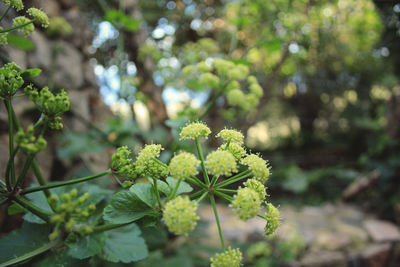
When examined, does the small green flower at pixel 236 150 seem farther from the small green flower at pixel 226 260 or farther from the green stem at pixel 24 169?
the green stem at pixel 24 169

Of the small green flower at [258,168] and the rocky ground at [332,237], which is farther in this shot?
the rocky ground at [332,237]

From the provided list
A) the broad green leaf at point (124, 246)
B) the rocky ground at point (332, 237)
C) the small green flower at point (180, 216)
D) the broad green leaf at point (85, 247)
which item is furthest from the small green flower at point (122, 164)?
the rocky ground at point (332, 237)

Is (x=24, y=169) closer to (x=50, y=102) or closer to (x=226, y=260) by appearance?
(x=50, y=102)

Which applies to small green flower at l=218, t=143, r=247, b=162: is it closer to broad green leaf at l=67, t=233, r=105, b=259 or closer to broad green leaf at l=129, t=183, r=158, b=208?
broad green leaf at l=129, t=183, r=158, b=208

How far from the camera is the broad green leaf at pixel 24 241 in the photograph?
2.70ft

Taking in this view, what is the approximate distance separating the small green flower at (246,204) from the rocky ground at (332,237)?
2.29 m

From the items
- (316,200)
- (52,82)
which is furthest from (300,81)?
(52,82)

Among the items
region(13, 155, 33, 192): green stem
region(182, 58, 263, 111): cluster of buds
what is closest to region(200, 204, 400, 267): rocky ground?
region(182, 58, 263, 111): cluster of buds

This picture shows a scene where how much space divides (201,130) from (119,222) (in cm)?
36

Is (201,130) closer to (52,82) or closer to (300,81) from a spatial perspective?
(52,82)

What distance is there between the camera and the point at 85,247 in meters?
0.79

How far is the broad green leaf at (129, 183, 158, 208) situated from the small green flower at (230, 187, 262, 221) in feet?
0.76

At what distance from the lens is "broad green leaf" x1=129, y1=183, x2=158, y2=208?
2.38 ft

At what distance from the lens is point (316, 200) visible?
537 centimetres
